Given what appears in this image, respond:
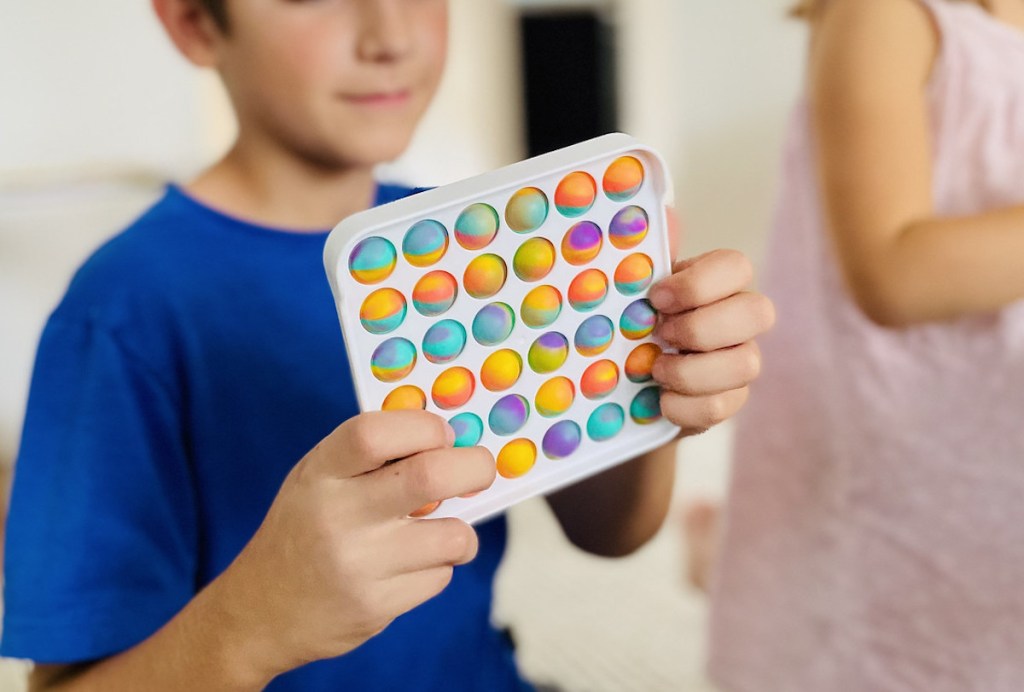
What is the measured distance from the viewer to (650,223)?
0.26 meters

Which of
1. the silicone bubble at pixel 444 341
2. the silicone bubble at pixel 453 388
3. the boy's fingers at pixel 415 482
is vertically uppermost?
the silicone bubble at pixel 444 341

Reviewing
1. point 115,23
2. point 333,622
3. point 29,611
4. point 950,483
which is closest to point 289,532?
point 333,622

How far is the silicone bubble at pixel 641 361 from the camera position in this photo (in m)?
0.28

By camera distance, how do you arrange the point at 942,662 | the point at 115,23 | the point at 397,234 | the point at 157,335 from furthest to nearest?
the point at 115,23
the point at 942,662
the point at 157,335
the point at 397,234

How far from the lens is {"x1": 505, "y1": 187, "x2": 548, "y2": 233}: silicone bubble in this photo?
9.4 inches

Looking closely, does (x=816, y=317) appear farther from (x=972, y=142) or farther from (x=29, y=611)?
(x=29, y=611)

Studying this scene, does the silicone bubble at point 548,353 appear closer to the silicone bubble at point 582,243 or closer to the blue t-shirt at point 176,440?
the silicone bubble at point 582,243

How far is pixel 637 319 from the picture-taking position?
0.27 m

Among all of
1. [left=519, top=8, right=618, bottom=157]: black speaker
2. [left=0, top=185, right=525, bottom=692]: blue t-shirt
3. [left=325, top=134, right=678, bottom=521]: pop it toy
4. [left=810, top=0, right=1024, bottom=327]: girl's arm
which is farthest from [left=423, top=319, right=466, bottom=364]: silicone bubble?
[left=519, top=8, right=618, bottom=157]: black speaker

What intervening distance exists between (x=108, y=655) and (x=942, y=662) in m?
0.39

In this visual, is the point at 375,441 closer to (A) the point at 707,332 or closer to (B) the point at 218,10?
(A) the point at 707,332

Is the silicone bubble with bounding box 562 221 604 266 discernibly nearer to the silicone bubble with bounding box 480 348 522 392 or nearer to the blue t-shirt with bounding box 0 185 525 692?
the silicone bubble with bounding box 480 348 522 392

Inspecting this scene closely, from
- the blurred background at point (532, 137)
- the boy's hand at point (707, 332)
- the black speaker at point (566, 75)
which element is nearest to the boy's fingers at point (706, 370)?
the boy's hand at point (707, 332)

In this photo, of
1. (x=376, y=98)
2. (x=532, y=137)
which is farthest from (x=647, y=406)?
(x=532, y=137)
